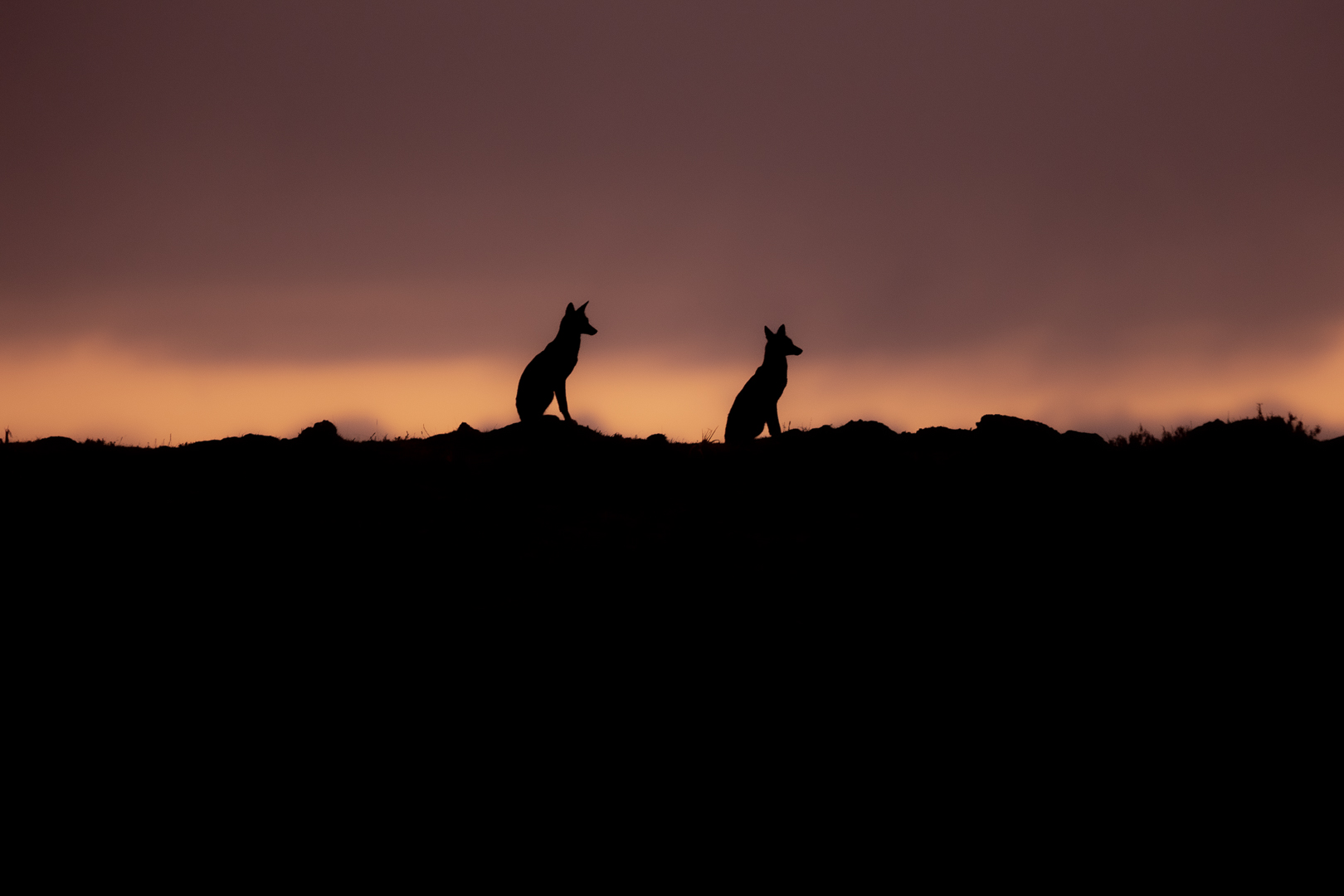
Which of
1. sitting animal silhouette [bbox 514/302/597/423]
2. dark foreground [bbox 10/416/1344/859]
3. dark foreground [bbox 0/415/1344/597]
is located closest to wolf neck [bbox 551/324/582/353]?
sitting animal silhouette [bbox 514/302/597/423]

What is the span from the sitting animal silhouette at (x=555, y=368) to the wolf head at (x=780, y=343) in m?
3.28

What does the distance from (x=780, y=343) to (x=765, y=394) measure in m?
1.01

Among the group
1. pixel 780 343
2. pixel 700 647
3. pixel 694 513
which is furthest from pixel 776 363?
pixel 700 647

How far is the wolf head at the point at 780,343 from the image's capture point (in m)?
17.0

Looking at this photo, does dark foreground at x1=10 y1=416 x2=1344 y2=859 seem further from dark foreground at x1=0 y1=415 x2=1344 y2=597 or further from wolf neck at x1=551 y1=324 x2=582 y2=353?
wolf neck at x1=551 y1=324 x2=582 y2=353

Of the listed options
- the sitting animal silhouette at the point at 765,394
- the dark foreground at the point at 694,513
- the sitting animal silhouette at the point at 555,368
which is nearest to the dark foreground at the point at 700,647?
the dark foreground at the point at 694,513

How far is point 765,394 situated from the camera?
16.7 metres

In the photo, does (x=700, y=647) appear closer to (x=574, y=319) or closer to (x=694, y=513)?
(x=694, y=513)

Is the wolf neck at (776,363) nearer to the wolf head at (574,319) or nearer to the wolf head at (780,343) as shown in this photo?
the wolf head at (780,343)

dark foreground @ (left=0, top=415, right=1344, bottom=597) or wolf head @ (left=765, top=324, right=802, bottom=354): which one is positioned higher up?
wolf head @ (left=765, top=324, right=802, bottom=354)

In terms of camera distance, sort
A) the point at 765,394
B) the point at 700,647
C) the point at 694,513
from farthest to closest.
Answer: the point at 765,394 < the point at 694,513 < the point at 700,647

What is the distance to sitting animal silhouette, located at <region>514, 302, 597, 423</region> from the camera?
15414 millimetres

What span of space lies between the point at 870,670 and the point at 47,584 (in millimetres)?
7587

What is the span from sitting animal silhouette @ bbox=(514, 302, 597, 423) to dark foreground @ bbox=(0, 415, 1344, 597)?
9.26 ft
